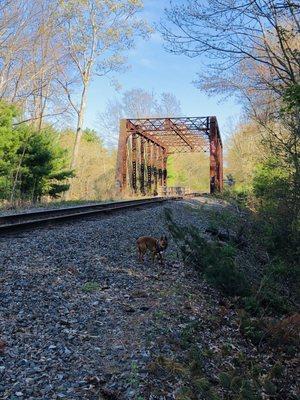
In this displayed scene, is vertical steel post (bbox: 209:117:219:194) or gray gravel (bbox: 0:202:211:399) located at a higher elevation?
vertical steel post (bbox: 209:117:219:194)

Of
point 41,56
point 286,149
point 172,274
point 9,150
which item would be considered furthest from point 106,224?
point 41,56

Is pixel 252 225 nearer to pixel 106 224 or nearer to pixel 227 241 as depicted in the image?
pixel 227 241

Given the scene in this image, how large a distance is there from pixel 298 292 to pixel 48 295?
4.88 m

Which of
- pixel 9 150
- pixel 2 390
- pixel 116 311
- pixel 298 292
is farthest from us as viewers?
pixel 9 150

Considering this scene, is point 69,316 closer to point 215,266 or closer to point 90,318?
point 90,318

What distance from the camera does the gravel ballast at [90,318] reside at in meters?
2.84

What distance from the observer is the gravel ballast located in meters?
2.84

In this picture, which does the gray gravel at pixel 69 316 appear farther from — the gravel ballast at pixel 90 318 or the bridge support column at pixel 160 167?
the bridge support column at pixel 160 167

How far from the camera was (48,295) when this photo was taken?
4156mm

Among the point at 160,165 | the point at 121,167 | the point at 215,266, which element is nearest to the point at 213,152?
the point at 121,167

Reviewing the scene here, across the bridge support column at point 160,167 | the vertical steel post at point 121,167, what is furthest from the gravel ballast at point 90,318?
the bridge support column at point 160,167

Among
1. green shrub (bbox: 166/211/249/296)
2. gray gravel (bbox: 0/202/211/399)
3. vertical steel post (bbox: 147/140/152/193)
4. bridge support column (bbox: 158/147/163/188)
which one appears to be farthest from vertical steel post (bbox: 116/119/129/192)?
green shrub (bbox: 166/211/249/296)

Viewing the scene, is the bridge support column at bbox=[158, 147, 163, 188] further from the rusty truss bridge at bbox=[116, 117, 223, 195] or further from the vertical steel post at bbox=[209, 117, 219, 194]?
the vertical steel post at bbox=[209, 117, 219, 194]

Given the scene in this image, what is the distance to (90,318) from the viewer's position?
3.79m
